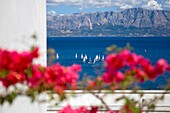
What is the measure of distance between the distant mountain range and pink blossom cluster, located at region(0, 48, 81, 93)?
2244 millimetres

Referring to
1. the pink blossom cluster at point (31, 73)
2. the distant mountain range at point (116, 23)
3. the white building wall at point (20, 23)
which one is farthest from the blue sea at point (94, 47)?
the pink blossom cluster at point (31, 73)

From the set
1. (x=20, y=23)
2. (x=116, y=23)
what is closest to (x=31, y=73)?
(x=20, y=23)

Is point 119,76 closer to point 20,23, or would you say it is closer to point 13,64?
point 13,64

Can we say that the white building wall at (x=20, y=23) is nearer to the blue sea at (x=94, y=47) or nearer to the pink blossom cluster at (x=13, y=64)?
the blue sea at (x=94, y=47)

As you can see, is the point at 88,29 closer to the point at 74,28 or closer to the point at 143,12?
the point at 74,28

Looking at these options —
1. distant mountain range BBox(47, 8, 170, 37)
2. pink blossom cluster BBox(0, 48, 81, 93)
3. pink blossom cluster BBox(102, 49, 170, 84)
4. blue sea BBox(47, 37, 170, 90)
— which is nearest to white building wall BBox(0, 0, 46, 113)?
blue sea BBox(47, 37, 170, 90)

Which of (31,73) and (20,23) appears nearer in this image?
(31,73)

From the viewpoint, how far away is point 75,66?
1.48 meters

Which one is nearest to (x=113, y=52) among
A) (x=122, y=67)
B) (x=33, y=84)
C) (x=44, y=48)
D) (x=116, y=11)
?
(x=122, y=67)

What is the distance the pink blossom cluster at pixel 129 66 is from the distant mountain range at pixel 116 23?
2.35 m

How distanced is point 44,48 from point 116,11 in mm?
925

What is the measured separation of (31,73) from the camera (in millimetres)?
1344

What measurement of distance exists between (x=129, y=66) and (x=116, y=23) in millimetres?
2576

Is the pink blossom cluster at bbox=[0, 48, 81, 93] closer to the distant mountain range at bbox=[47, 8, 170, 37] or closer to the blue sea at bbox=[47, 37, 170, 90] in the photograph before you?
the blue sea at bbox=[47, 37, 170, 90]
